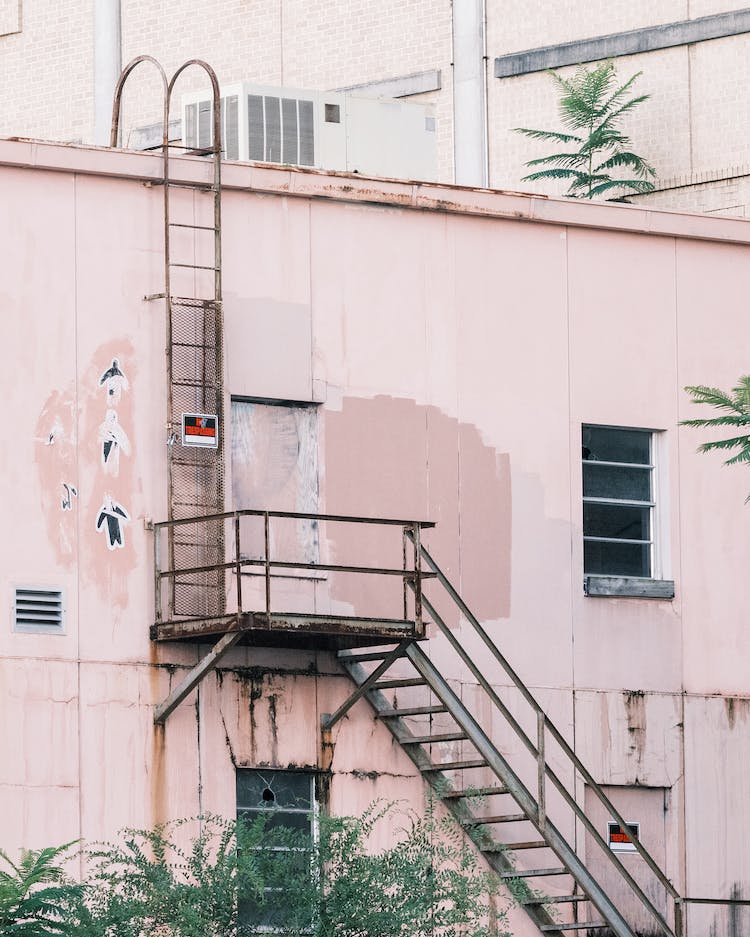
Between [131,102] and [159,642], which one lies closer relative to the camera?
[159,642]

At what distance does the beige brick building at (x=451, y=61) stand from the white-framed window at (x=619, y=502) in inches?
291

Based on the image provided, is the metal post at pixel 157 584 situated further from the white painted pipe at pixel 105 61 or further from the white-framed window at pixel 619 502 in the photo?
the white painted pipe at pixel 105 61

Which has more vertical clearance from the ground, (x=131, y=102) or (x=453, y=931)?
(x=131, y=102)

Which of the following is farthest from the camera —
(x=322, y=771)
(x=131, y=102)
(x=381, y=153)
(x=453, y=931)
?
(x=131, y=102)

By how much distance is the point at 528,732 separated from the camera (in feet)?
79.9

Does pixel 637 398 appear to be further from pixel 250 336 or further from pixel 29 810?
pixel 29 810

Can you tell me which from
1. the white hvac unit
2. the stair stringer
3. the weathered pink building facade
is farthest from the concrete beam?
the stair stringer

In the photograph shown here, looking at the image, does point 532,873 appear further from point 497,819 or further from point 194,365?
point 194,365

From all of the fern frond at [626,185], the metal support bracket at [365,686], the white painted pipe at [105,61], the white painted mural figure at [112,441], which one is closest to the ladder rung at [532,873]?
the metal support bracket at [365,686]

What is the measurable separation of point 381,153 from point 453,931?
1005cm

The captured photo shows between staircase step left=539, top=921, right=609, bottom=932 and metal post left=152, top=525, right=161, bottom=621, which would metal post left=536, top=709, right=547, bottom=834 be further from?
metal post left=152, top=525, right=161, bottom=621

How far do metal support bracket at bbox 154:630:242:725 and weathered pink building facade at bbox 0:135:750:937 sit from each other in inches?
4.3

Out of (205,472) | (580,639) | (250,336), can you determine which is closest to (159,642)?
(205,472)

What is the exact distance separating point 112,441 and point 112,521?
0.74 metres
